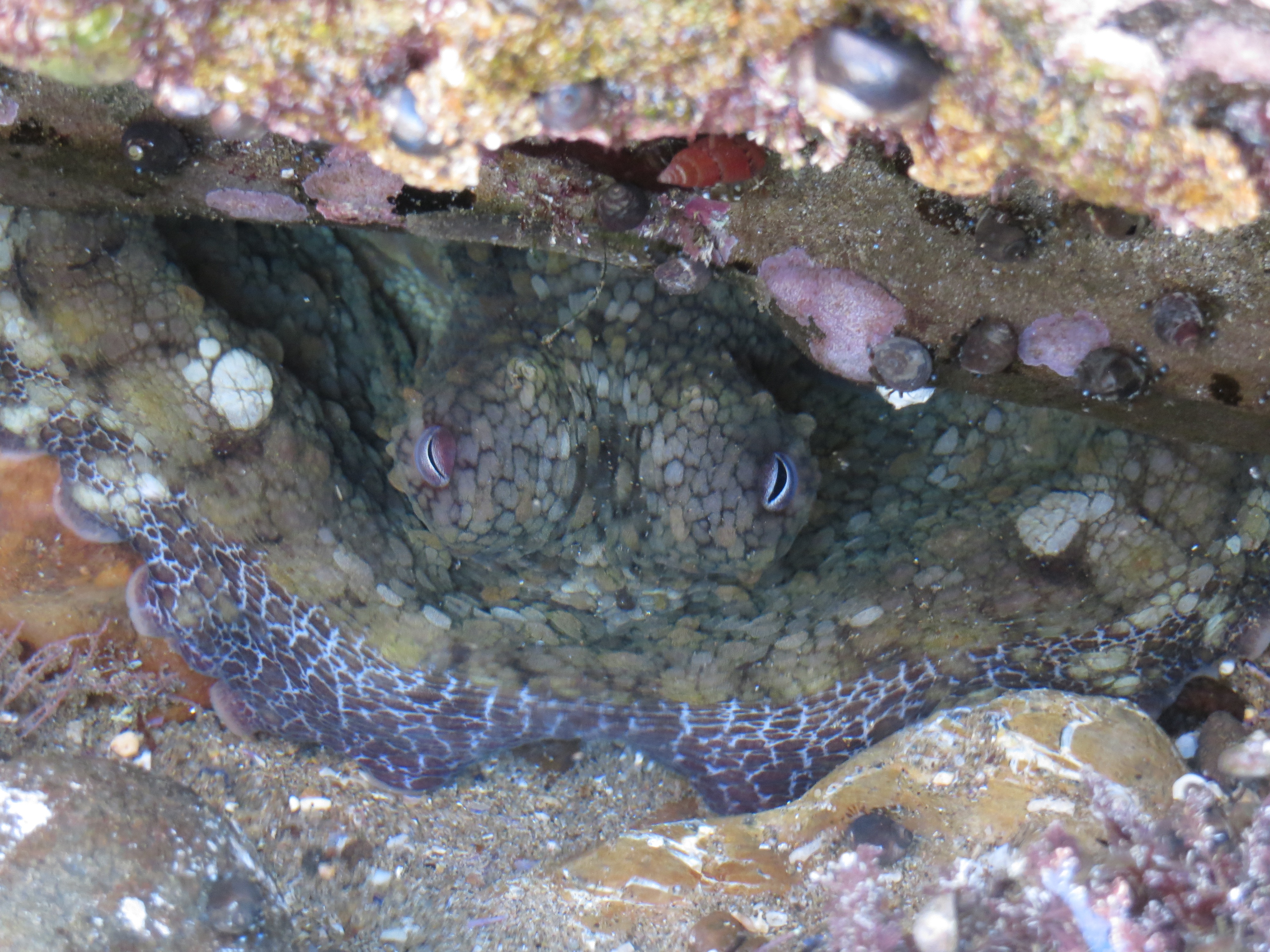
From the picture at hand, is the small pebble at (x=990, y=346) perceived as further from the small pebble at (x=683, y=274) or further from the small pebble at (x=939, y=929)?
the small pebble at (x=939, y=929)

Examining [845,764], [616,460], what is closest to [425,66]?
[616,460]

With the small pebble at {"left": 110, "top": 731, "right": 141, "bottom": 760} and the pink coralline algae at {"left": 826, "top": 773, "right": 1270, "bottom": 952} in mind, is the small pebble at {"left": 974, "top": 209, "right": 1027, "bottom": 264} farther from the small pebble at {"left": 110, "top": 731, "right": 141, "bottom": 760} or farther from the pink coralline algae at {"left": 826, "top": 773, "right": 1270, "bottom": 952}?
the small pebble at {"left": 110, "top": 731, "right": 141, "bottom": 760}

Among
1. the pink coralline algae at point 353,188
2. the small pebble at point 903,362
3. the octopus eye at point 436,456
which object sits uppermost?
the pink coralline algae at point 353,188

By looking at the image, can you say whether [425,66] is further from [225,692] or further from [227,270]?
[225,692]

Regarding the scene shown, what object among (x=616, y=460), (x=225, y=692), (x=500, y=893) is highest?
(x=616, y=460)

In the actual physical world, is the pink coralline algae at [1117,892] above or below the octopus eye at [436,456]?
below

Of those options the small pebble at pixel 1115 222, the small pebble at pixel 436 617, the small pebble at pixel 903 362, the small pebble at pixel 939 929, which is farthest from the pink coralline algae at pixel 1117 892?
the small pebble at pixel 436 617
